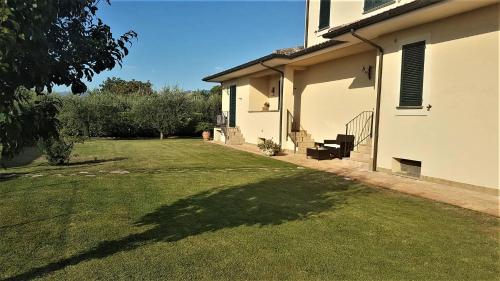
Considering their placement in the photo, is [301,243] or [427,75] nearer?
[301,243]

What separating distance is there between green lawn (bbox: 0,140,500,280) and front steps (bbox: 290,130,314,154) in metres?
6.86

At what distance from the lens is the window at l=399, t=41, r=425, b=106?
31.0 ft

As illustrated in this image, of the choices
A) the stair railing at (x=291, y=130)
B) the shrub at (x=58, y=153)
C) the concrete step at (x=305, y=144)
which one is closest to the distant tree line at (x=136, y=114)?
the stair railing at (x=291, y=130)

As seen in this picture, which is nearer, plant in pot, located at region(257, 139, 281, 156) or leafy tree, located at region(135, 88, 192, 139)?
plant in pot, located at region(257, 139, 281, 156)

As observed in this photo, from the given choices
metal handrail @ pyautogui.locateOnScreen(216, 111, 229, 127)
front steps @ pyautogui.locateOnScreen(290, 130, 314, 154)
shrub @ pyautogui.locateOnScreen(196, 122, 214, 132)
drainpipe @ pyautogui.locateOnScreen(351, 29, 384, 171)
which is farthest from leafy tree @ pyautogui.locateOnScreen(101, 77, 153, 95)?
drainpipe @ pyautogui.locateOnScreen(351, 29, 384, 171)

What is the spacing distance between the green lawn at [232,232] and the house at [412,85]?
5.94 ft

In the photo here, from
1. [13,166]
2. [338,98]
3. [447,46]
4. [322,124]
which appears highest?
[447,46]

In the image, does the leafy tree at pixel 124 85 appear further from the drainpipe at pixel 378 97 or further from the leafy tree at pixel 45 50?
the leafy tree at pixel 45 50

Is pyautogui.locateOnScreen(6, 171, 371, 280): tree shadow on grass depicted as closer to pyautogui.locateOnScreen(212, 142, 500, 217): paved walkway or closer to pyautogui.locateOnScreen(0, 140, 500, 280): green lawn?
pyautogui.locateOnScreen(0, 140, 500, 280): green lawn

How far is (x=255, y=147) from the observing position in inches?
765

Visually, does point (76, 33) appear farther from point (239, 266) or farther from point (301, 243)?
point (301, 243)

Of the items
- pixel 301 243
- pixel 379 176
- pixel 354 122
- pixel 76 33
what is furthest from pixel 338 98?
pixel 76 33

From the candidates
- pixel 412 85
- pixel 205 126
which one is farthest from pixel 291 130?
pixel 205 126

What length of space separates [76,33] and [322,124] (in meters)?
13.0
